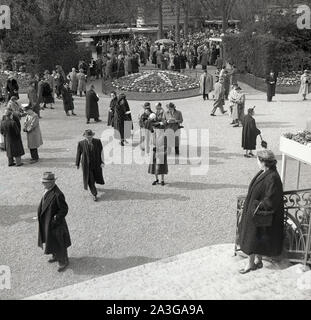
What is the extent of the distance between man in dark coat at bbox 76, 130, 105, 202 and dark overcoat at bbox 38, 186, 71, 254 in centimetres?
271

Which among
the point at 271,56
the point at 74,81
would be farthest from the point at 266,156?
the point at 271,56

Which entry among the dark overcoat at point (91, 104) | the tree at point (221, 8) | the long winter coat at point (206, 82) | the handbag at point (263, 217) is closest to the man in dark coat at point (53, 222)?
the handbag at point (263, 217)

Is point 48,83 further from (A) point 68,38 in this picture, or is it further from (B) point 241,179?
(B) point 241,179

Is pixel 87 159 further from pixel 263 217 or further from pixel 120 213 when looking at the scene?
pixel 263 217

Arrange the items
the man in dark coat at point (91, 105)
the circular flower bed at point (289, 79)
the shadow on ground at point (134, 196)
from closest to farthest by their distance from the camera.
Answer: the shadow on ground at point (134, 196), the man in dark coat at point (91, 105), the circular flower bed at point (289, 79)

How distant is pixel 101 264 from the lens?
25.3 ft

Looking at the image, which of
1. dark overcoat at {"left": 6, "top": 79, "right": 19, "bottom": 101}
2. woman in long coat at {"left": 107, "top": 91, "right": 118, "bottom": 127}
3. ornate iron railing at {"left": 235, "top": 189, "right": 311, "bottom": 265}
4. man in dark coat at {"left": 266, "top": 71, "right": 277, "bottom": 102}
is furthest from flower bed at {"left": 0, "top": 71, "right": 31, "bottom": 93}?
ornate iron railing at {"left": 235, "top": 189, "right": 311, "bottom": 265}

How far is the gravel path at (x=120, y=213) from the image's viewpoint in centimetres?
773

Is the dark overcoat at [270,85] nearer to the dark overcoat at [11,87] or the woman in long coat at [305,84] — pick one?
the woman in long coat at [305,84]

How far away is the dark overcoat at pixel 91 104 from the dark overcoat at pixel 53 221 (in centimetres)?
984

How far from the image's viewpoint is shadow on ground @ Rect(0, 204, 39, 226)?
30.8ft

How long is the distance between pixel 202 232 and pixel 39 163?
5.90m
